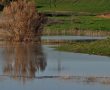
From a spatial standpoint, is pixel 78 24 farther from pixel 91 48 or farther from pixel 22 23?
pixel 91 48

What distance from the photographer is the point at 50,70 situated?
39594mm

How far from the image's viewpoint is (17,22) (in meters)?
62.8

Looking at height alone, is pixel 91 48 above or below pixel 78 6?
below

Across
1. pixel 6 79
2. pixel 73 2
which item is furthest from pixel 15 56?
pixel 73 2

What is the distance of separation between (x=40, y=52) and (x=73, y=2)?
262 feet

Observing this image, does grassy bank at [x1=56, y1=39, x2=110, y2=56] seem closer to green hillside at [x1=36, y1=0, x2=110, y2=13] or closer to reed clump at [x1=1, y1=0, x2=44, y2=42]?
reed clump at [x1=1, y1=0, x2=44, y2=42]

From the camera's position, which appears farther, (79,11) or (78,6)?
(78,6)

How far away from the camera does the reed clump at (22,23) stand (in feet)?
206

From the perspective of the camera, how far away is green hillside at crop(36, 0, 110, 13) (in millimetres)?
118369

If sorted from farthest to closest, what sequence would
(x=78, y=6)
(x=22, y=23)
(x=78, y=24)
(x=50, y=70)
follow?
(x=78, y=6) < (x=78, y=24) < (x=22, y=23) < (x=50, y=70)

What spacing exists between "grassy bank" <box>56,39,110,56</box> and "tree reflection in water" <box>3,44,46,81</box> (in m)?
2.60

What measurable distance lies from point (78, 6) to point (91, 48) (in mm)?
72872

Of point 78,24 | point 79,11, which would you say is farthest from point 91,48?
point 79,11

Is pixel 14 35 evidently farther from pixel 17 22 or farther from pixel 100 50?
pixel 100 50
